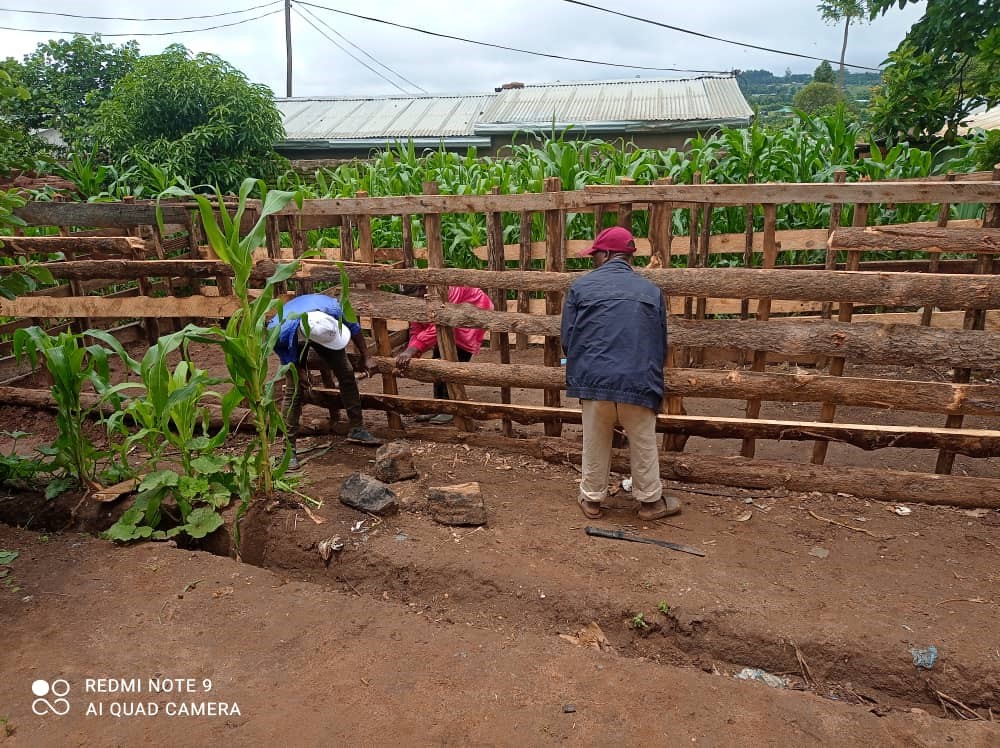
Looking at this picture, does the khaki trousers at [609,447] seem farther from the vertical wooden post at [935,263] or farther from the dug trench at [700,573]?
the vertical wooden post at [935,263]

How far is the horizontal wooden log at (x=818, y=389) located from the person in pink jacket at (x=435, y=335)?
0.72m

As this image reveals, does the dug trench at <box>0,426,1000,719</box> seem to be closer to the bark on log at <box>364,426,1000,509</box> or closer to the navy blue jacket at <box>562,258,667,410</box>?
the bark on log at <box>364,426,1000,509</box>

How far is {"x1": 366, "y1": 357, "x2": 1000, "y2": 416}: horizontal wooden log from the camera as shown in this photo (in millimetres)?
3699

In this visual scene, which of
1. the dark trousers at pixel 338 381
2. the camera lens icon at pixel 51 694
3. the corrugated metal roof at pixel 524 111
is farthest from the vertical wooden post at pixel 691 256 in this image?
the corrugated metal roof at pixel 524 111

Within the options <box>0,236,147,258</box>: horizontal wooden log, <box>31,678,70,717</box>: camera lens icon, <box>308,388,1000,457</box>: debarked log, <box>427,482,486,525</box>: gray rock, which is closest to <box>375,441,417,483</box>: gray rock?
<box>427,482,486,525</box>: gray rock

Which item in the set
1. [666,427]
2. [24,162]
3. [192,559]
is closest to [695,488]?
[666,427]

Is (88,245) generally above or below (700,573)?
above

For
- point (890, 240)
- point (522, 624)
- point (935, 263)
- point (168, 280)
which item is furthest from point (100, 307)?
point (935, 263)

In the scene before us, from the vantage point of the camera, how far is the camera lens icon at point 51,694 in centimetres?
246

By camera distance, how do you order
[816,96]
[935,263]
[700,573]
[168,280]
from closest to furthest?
1. [700,573]
2. [935,263]
3. [168,280]
4. [816,96]

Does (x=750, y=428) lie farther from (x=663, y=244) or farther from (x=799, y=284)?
(x=663, y=244)

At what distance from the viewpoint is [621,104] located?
1477 centimetres

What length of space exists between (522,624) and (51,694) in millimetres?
1826

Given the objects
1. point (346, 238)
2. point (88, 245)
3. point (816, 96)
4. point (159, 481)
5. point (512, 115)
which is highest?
point (816, 96)
